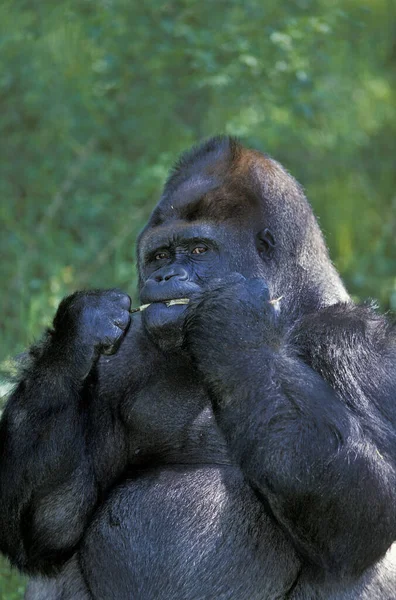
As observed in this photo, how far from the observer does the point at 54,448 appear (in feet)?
12.0

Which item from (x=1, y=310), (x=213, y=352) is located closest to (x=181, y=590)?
(x=213, y=352)

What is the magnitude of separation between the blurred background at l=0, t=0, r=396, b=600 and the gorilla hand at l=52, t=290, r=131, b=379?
9.44 feet

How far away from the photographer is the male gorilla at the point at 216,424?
10.7 feet

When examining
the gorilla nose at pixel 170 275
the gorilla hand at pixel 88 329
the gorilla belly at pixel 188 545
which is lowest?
the gorilla belly at pixel 188 545

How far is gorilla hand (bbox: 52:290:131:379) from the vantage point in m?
3.67

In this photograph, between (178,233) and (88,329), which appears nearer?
(88,329)

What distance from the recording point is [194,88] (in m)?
8.09

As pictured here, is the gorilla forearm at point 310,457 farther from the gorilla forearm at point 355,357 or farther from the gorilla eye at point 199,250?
the gorilla eye at point 199,250

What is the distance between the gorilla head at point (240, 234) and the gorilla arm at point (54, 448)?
305 millimetres

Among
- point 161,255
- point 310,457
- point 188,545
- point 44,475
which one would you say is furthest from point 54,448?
point 310,457

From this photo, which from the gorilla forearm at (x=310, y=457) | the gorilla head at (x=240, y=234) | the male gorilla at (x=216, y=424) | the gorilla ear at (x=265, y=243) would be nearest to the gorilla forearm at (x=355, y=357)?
the male gorilla at (x=216, y=424)

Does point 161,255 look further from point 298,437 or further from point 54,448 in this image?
point 298,437

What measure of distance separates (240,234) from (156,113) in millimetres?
4856

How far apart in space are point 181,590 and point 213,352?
0.81m
